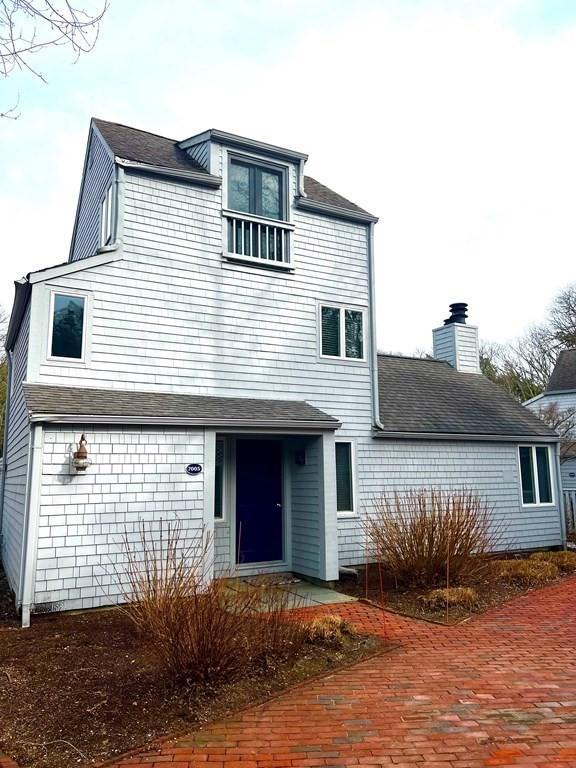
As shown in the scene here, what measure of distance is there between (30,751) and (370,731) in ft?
7.58

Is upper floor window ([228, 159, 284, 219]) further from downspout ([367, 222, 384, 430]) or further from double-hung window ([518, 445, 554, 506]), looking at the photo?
double-hung window ([518, 445, 554, 506])

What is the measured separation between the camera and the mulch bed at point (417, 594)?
739 centimetres

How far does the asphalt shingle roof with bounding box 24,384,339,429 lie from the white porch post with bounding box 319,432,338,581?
0.48 metres

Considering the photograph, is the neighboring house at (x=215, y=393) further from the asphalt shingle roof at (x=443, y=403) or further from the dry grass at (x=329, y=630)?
the dry grass at (x=329, y=630)

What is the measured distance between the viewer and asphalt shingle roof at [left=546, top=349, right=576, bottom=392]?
1078 inches

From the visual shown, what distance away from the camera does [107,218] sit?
984 cm

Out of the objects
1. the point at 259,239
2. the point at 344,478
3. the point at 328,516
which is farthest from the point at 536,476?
the point at 259,239

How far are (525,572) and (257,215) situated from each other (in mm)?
7847

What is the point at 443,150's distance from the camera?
1083cm

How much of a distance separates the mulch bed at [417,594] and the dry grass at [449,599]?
52 mm

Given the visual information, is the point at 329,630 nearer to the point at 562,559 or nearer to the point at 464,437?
the point at 562,559

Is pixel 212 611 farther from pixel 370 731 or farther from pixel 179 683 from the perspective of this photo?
pixel 370 731

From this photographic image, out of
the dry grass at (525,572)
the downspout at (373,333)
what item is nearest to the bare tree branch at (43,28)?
the downspout at (373,333)

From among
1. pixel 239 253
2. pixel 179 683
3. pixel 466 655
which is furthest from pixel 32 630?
pixel 239 253
